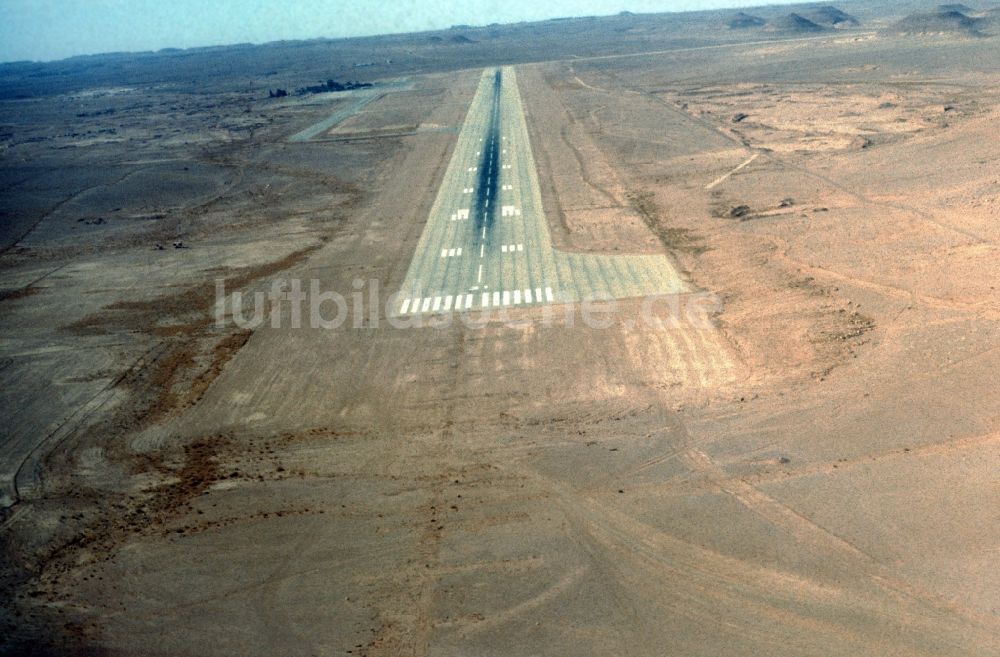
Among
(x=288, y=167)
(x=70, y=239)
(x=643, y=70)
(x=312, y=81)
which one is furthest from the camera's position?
(x=312, y=81)

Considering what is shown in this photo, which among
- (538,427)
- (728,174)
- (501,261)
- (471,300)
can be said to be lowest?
(538,427)

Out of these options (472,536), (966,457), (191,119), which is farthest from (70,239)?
(191,119)

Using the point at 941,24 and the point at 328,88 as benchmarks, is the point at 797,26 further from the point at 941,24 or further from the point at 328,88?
the point at 328,88

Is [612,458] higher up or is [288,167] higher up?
[288,167]

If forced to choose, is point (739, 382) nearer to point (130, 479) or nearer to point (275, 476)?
point (275, 476)

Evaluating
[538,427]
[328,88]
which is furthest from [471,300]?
[328,88]

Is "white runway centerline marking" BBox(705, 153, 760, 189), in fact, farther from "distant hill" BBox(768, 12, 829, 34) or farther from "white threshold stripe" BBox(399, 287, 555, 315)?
"distant hill" BBox(768, 12, 829, 34)
